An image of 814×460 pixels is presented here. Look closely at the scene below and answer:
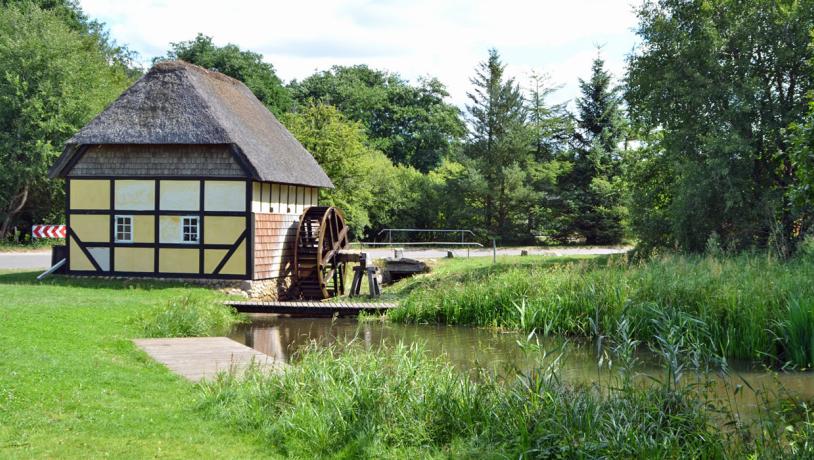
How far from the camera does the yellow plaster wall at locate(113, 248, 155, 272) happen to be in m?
19.2

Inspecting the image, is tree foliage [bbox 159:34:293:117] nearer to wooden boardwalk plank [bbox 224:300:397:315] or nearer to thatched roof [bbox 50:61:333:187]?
thatched roof [bbox 50:61:333:187]

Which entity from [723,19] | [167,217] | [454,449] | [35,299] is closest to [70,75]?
[167,217]

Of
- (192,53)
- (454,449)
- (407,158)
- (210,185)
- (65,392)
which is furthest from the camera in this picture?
(407,158)

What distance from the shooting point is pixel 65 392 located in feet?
24.0

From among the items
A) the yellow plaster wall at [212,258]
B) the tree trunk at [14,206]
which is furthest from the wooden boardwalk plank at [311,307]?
the tree trunk at [14,206]

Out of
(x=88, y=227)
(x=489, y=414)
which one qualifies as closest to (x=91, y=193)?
(x=88, y=227)

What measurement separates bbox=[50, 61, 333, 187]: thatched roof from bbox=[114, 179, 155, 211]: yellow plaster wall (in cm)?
111

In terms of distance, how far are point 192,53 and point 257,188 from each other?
30.1 m

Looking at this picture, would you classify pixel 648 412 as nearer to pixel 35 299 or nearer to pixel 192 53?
pixel 35 299

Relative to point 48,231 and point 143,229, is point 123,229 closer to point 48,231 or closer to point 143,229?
point 143,229

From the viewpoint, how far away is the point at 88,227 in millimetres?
19359

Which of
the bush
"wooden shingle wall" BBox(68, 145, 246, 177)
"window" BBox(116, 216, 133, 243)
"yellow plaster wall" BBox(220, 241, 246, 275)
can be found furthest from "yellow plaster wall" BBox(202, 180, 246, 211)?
the bush

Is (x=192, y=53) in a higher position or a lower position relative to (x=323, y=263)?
higher

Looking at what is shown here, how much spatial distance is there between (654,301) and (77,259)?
13.8 metres
